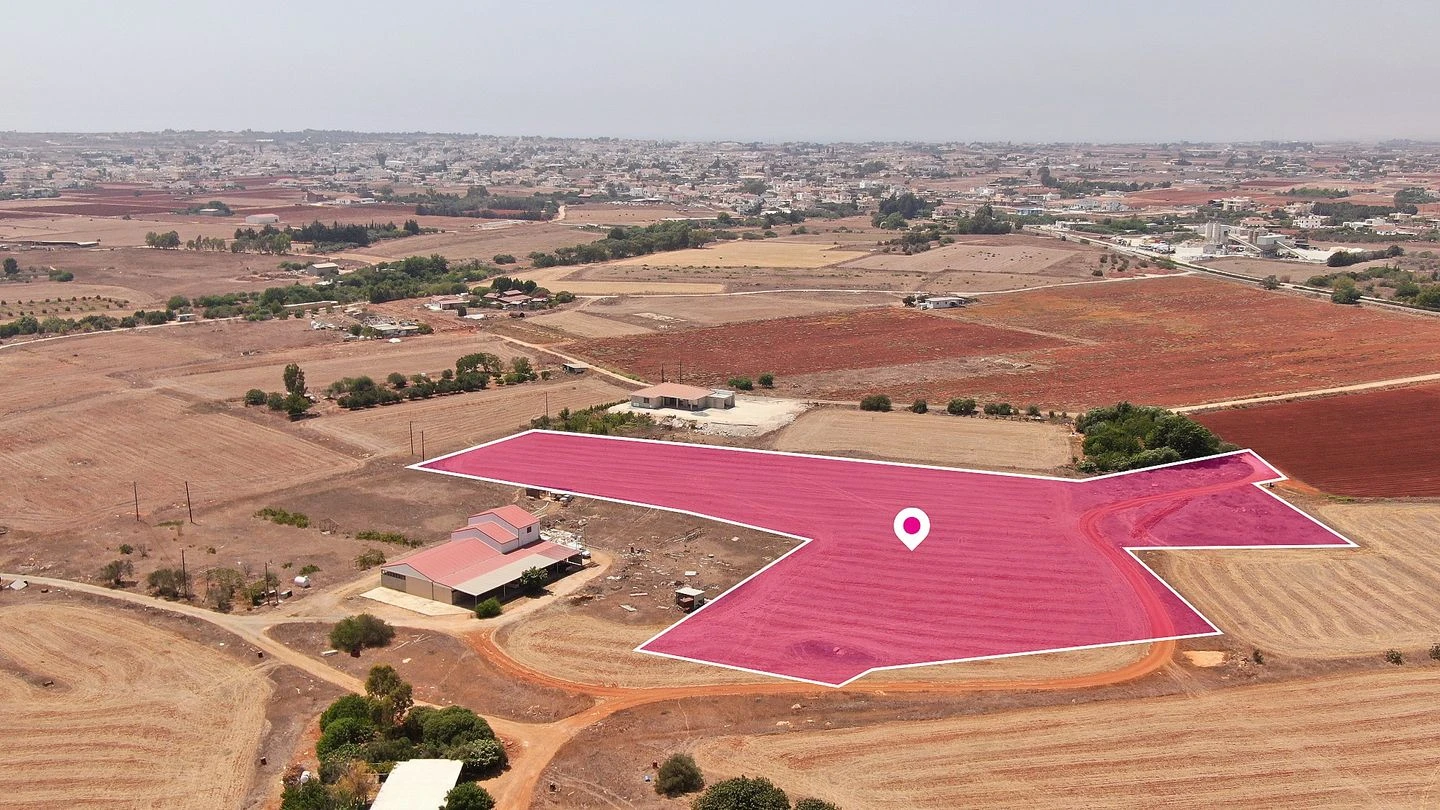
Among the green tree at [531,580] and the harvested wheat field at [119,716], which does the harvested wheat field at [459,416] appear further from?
the harvested wheat field at [119,716]

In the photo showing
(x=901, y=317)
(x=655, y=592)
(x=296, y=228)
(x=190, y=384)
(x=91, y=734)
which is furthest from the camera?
(x=296, y=228)


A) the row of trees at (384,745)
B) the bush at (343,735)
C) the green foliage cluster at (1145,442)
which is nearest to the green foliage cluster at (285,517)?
the row of trees at (384,745)

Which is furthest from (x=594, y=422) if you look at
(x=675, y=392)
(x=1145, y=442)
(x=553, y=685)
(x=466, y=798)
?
(x=466, y=798)

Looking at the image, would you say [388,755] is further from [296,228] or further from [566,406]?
[296,228]

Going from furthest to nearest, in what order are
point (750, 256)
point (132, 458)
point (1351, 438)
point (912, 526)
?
1. point (750, 256)
2. point (1351, 438)
3. point (132, 458)
4. point (912, 526)

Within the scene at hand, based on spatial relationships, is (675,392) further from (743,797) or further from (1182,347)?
(1182,347)

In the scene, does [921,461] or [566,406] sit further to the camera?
[566,406]

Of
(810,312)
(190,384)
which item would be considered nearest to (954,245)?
(810,312)
